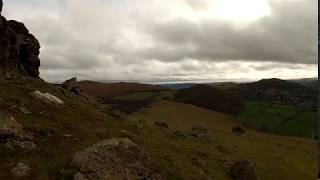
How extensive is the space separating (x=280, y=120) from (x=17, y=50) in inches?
4994

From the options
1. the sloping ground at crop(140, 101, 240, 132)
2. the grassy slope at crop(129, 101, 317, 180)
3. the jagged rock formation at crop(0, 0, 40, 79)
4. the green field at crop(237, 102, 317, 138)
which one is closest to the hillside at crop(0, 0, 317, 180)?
the jagged rock formation at crop(0, 0, 40, 79)

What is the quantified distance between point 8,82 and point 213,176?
21.6 m

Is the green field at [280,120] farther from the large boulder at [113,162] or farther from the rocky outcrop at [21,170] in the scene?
the rocky outcrop at [21,170]

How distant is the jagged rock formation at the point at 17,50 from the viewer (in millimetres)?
53562

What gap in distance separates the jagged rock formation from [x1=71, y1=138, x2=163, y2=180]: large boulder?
2303 cm

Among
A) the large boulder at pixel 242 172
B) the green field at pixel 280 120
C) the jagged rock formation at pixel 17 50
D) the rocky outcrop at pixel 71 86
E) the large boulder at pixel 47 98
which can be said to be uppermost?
the jagged rock formation at pixel 17 50

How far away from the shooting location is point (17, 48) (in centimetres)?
5638

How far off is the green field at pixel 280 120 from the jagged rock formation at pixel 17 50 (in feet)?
329

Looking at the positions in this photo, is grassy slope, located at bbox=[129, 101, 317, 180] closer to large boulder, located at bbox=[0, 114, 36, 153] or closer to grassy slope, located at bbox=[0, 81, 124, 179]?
grassy slope, located at bbox=[0, 81, 124, 179]

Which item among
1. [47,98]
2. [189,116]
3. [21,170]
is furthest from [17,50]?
[189,116]

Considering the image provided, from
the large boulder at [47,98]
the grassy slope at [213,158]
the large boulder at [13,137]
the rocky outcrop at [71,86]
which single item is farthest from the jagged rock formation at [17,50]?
the large boulder at [13,137]

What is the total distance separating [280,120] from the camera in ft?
545

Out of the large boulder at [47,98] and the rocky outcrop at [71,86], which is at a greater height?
the rocky outcrop at [71,86]

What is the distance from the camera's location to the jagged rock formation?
53562 millimetres
